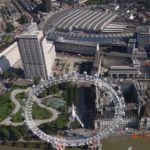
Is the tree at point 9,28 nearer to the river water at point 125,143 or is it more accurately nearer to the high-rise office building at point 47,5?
the high-rise office building at point 47,5

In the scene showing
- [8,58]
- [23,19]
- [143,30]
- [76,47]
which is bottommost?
[8,58]

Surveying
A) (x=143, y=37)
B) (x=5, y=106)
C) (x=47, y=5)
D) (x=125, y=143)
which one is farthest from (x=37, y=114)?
(x=47, y=5)

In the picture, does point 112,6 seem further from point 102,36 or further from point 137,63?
point 137,63

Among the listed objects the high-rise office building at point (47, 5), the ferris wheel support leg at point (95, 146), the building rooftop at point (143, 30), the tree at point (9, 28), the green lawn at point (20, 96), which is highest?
the high-rise office building at point (47, 5)

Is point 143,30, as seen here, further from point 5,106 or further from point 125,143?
point 5,106

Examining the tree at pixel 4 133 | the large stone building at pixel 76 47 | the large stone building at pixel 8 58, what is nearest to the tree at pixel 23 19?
the large stone building at pixel 8 58
